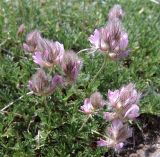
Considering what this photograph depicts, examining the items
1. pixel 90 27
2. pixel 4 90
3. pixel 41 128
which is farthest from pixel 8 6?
pixel 41 128

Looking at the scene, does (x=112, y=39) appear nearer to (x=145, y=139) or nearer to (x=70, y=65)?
(x=70, y=65)

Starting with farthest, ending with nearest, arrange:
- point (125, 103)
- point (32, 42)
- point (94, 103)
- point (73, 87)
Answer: point (73, 87) → point (32, 42) → point (94, 103) → point (125, 103)

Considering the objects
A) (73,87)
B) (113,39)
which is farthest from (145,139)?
(113,39)

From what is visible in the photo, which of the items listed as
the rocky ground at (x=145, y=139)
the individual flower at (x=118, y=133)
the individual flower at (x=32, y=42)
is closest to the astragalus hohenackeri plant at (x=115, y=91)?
the individual flower at (x=118, y=133)

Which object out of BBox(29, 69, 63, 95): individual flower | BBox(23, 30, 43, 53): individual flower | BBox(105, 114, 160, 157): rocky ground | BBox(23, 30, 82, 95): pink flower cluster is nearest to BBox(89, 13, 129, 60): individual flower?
BBox(23, 30, 82, 95): pink flower cluster

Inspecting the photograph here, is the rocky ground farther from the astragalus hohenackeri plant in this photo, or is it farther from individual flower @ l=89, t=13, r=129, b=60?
individual flower @ l=89, t=13, r=129, b=60

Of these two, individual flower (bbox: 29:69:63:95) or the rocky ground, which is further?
the rocky ground
